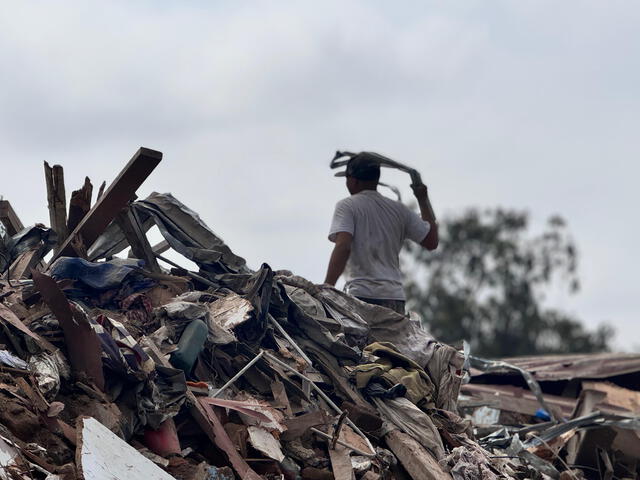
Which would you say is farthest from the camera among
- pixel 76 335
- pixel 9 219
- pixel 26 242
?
pixel 9 219

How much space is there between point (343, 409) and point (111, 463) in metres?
1.95

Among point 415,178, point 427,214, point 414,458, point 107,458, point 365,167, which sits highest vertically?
point 415,178

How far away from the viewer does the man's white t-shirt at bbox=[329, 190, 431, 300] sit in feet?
25.4

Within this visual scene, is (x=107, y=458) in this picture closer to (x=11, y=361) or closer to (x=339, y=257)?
(x=11, y=361)

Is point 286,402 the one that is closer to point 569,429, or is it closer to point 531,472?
point 531,472

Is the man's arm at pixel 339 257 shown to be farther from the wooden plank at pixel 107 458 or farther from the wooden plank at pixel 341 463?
the wooden plank at pixel 107 458

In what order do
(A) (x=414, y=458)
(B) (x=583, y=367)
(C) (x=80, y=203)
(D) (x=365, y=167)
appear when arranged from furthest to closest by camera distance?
(B) (x=583, y=367)
(D) (x=365, y=167)
(C) (x=80, y=203)
(A) (x=414, y=458)

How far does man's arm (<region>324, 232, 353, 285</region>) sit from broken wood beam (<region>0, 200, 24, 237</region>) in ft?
7.02

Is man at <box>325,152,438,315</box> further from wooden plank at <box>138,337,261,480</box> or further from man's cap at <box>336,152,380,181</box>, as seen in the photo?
wooden plank at <box>138,337,261,480</box>

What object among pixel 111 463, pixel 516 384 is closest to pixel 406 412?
pixel 111 463

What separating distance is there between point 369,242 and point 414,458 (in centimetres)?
218

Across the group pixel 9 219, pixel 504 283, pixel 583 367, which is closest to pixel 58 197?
pixel 9 219

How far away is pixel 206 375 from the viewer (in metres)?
5.95

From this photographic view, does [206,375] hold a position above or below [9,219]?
below
